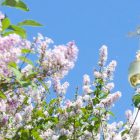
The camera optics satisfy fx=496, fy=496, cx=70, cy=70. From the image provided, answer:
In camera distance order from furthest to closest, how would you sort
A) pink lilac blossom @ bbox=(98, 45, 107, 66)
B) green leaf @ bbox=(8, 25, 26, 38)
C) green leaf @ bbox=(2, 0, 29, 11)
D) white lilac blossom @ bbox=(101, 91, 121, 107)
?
1. pink lilac blossom @ bbox=(98, 45, 107, 66)
2. white lilac blossom @ bbox=(101, 91, 121, 107)
3. green leaf @ bbox=(8, 25, 26, 38)
4. green leaf @ bbox=(2, 0, 29, 11)

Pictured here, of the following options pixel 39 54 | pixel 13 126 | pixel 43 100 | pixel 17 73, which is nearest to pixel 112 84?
pixel 43 100

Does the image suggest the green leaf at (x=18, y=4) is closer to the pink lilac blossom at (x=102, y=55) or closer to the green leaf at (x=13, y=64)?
the green leaf at (x=13, y=64)

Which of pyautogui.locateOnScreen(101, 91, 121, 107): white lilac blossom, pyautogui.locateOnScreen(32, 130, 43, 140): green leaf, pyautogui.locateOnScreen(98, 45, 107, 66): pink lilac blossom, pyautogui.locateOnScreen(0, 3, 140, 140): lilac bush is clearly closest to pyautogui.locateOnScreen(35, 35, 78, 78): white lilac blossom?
pyautogui.locateOnScreen(0, 3, 140, 140): lilac bush

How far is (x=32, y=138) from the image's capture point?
4.33 metres

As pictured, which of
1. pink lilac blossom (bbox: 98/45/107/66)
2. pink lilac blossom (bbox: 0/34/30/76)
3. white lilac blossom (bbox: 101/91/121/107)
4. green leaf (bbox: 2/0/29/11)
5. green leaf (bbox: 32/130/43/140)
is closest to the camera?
pink lilac blossom (bbox: 0/34/30/76)

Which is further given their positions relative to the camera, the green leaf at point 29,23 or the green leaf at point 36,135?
the green leaf at point 36,135

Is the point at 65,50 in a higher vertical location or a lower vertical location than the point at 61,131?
lower

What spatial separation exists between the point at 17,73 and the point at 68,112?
2.42 meters

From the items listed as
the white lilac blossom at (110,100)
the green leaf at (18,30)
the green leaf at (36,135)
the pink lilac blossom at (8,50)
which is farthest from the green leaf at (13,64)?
the white lilac blossom at (110,100)

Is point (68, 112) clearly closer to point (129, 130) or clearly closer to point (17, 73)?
point (129, 130)

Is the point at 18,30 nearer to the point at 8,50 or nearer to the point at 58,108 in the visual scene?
the point at 8,50

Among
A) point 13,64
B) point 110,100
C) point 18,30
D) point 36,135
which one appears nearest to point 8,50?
point 13,64

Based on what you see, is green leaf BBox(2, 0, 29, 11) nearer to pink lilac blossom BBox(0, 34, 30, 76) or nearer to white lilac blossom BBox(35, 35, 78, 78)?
pink lilac blossom BBox(0, 34, 30, 76)

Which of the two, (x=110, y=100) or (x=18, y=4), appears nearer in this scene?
(x=18, y=4)
